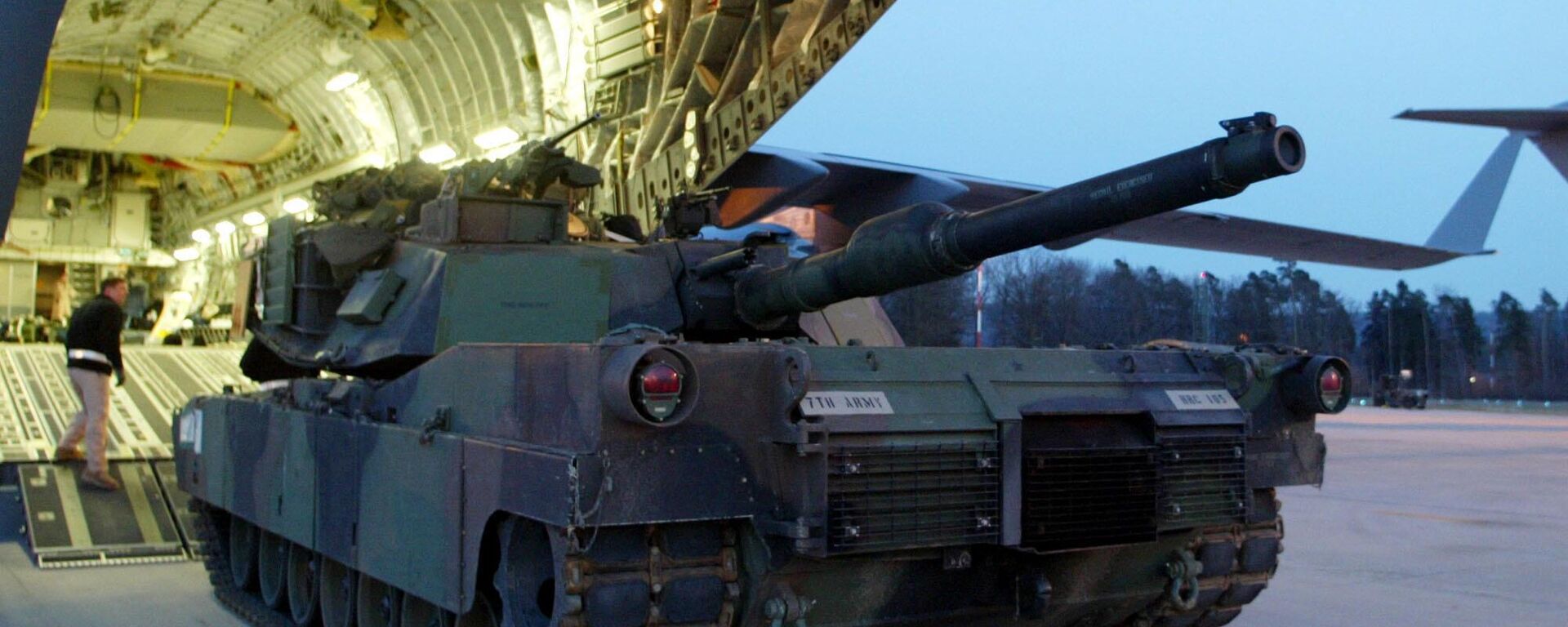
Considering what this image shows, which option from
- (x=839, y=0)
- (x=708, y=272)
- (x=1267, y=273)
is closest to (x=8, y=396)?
(x=839, y=0)

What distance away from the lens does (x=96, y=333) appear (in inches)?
408

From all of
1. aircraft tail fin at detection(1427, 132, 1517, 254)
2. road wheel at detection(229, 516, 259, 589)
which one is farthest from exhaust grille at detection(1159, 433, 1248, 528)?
aircraft tail fin at detection(1427, 132, 1517, 254)

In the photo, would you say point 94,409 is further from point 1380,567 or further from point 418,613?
point 1380,567

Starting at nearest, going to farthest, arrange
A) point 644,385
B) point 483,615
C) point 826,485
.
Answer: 1. point 644,385
2. point 826,485
3. point 483,615

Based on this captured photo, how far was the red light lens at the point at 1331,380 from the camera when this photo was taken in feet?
19.8

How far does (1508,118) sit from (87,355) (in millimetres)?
18817

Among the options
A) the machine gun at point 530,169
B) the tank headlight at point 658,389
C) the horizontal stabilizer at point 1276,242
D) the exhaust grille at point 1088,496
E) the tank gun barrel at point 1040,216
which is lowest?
the exhaust grille at point 1088,496

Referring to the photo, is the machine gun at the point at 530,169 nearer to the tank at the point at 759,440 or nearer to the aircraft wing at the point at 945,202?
the tank at the point at 759,440

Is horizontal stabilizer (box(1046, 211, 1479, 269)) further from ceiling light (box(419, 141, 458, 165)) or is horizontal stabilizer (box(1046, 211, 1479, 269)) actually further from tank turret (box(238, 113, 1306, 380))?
tank turret (box(238, 113, 1306, 380))

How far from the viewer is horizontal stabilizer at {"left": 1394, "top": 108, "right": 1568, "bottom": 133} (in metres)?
20.8

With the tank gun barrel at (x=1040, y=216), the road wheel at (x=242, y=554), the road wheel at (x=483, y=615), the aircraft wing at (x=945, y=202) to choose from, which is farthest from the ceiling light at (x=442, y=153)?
the road wheel at (x=483, y=615)

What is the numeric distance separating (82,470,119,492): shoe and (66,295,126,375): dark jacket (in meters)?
0.70

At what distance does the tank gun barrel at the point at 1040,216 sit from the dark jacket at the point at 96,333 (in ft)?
20.9

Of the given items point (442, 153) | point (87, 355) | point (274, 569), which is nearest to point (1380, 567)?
point (274, 569)
